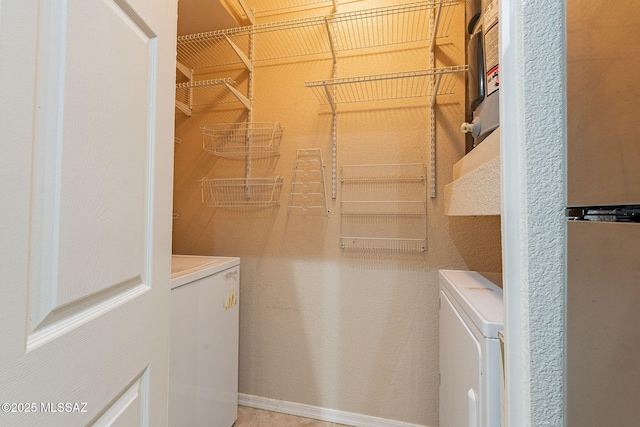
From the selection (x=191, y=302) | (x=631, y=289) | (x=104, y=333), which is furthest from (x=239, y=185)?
(x=631, y=289)

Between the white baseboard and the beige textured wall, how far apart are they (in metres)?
0.03

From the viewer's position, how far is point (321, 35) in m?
1.64

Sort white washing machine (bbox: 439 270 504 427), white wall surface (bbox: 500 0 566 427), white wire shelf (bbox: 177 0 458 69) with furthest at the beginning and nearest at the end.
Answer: white wire shelf (bbox: 177 0 458 69)
white washing machine (bbox: 439 270 504 427)
white wall surface (bbox: 500 0 566 427)

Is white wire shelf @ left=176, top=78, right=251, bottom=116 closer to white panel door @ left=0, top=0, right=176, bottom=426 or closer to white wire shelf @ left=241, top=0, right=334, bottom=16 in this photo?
white wire shelf @ left=241, top=0, right=334, bottom=16

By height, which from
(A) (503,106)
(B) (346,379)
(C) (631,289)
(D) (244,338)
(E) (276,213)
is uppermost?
(A) (503,106)

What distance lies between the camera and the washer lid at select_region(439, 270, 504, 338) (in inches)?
24.2

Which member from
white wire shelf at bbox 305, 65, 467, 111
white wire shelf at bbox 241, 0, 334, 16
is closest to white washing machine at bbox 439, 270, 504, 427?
white wire shelf at bbox 305, 65, 467, 111

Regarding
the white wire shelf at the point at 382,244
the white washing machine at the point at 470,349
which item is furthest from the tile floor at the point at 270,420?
the white wire shelf at the point at 382,244

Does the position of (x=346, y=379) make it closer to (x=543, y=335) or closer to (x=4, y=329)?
(x=543, y=335)

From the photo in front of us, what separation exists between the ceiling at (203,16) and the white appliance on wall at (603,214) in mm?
1809

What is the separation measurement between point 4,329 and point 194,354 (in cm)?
100

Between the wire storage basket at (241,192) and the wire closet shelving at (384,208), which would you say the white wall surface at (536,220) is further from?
the wire storage basket at (241,192)

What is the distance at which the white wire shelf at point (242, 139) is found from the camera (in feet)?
5.65

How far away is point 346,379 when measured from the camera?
5.09 feet
